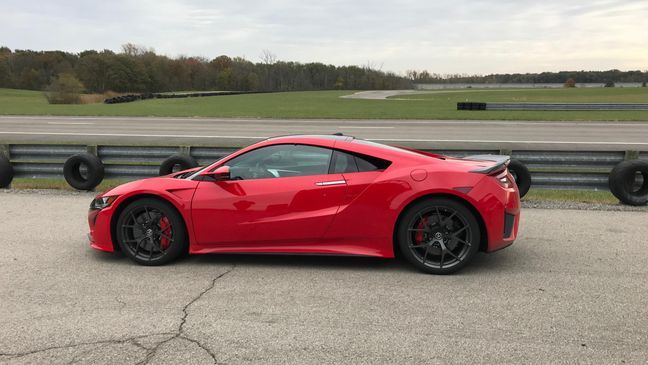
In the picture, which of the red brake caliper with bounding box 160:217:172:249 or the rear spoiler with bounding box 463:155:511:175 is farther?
the red brake caliper with bounding box 160:217:172:249

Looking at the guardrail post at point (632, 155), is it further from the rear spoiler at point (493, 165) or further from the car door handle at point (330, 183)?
the car door handle at point (330, 183)

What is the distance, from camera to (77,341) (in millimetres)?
3453

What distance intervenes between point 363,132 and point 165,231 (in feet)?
51.3

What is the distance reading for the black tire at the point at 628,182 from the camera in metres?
7.66

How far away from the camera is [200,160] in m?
9.45

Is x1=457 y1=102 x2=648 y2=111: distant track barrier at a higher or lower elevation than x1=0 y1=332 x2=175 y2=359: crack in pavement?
higher

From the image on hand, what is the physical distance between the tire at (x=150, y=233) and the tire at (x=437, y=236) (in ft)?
6.96

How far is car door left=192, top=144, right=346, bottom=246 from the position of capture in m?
4.79

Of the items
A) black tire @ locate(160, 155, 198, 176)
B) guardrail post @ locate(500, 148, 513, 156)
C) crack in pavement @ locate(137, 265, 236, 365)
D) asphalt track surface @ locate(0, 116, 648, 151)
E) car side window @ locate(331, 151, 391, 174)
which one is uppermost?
car side window @ locate(331, 151, 391, 174)

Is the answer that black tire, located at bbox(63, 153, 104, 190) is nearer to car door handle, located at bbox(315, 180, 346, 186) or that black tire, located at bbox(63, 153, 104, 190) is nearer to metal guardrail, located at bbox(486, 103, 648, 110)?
car door handle, located at bbox(315, 180, 346, 186)

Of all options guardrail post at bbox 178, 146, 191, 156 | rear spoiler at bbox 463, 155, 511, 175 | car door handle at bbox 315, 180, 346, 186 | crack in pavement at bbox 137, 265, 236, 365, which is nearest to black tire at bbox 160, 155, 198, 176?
guardrail post at bbox 178, 146, 191, 156

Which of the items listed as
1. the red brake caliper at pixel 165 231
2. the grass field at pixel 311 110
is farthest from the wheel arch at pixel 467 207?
the grass field at pixel 311 110

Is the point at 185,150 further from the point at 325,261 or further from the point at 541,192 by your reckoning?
the point at 541,192

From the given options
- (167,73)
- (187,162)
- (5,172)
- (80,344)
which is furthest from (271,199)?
(167,73)
